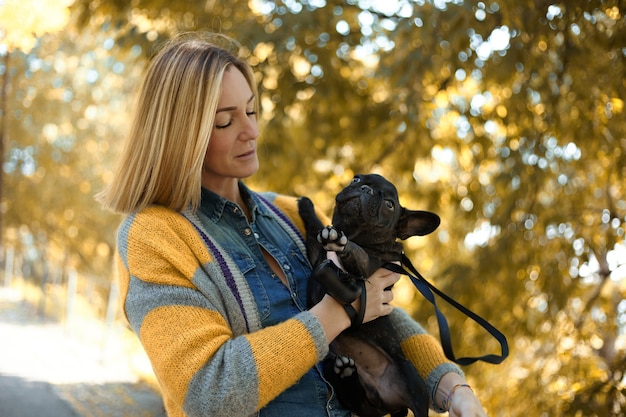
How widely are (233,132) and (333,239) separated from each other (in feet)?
1.47

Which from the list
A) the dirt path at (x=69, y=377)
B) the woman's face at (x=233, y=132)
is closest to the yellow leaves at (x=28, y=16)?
the dirt path at (x=69, y=377)

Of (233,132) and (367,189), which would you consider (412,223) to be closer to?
(367,189)

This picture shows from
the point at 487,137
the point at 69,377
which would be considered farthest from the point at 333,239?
the point at 69,377

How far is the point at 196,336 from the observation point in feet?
5.45

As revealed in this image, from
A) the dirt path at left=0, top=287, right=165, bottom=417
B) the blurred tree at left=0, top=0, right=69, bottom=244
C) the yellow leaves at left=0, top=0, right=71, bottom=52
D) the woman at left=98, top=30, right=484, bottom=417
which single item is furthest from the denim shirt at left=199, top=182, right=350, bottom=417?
the yellow leaves at left=0, top=0, right=71, bottom=52

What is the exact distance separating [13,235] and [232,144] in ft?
65.3

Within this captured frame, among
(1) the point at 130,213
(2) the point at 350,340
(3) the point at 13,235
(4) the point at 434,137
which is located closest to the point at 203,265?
(1) the point at 130,213

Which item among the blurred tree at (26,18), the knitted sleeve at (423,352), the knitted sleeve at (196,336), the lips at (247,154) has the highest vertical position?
the blurred tree at (26,18)

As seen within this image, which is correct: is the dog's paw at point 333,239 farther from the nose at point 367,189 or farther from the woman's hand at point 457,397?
the woman's hand at point 457,397

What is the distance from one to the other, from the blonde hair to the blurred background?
171 centimetres

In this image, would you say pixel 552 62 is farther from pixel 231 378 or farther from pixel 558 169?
pixel 231 378

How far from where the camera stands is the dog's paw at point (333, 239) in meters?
1.90

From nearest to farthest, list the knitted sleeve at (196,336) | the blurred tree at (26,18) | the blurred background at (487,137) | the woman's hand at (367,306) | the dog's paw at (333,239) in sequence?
the knitted sleeve at (196,336) < the woman's hand at (367,306) < the dog's paw at (333,239) < the blurred background at (487,137) < the blurred tree at (26,18)

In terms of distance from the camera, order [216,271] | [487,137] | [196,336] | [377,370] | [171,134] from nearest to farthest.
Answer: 1. [196,336]
2. [216,271]
3. [171,134]
4. [377,370]
5. [487,137]
